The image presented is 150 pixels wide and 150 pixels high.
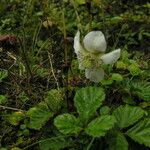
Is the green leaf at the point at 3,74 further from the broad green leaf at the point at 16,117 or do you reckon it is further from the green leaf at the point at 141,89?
the green leaf at the point at 141,89

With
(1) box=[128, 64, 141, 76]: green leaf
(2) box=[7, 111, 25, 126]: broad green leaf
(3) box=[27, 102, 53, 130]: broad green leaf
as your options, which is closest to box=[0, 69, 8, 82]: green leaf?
(2) box=[7, 111, 25, 126]: broad green leaf

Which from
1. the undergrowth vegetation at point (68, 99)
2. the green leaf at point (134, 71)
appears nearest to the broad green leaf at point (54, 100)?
the undergrowth vegetation at point (68, 99)

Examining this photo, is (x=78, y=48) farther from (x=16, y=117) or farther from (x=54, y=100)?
(x=16, y=117)

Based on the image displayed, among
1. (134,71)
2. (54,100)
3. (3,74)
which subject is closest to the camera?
(54,100)

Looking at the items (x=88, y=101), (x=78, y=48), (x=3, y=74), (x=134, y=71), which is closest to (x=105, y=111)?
(x=88, y=101)

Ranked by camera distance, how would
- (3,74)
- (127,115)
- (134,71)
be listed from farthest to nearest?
(3,74), (134,71), (127,115)

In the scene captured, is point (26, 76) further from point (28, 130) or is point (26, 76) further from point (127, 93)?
point (127, 93)
